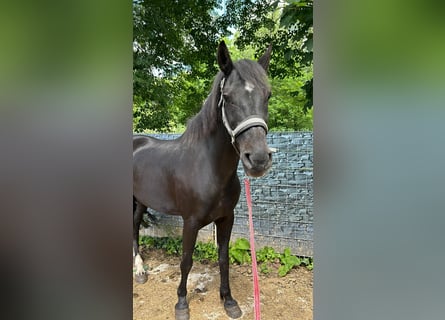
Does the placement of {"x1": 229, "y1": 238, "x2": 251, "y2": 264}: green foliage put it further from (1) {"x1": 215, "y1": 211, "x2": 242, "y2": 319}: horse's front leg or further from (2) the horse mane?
(2) the horse mane

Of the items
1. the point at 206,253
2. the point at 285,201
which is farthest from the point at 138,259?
the point at 285,201

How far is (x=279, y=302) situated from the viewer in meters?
1.76

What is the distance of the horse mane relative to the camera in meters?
1.10

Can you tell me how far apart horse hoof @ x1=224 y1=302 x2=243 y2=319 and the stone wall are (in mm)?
808

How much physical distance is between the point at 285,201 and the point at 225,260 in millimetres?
865

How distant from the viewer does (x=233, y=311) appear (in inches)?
61.9

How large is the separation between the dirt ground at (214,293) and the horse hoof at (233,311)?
3 cm

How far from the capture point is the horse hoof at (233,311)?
1.56m

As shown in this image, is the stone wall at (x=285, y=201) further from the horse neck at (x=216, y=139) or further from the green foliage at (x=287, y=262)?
the horse neck at (x=216, y=139)
